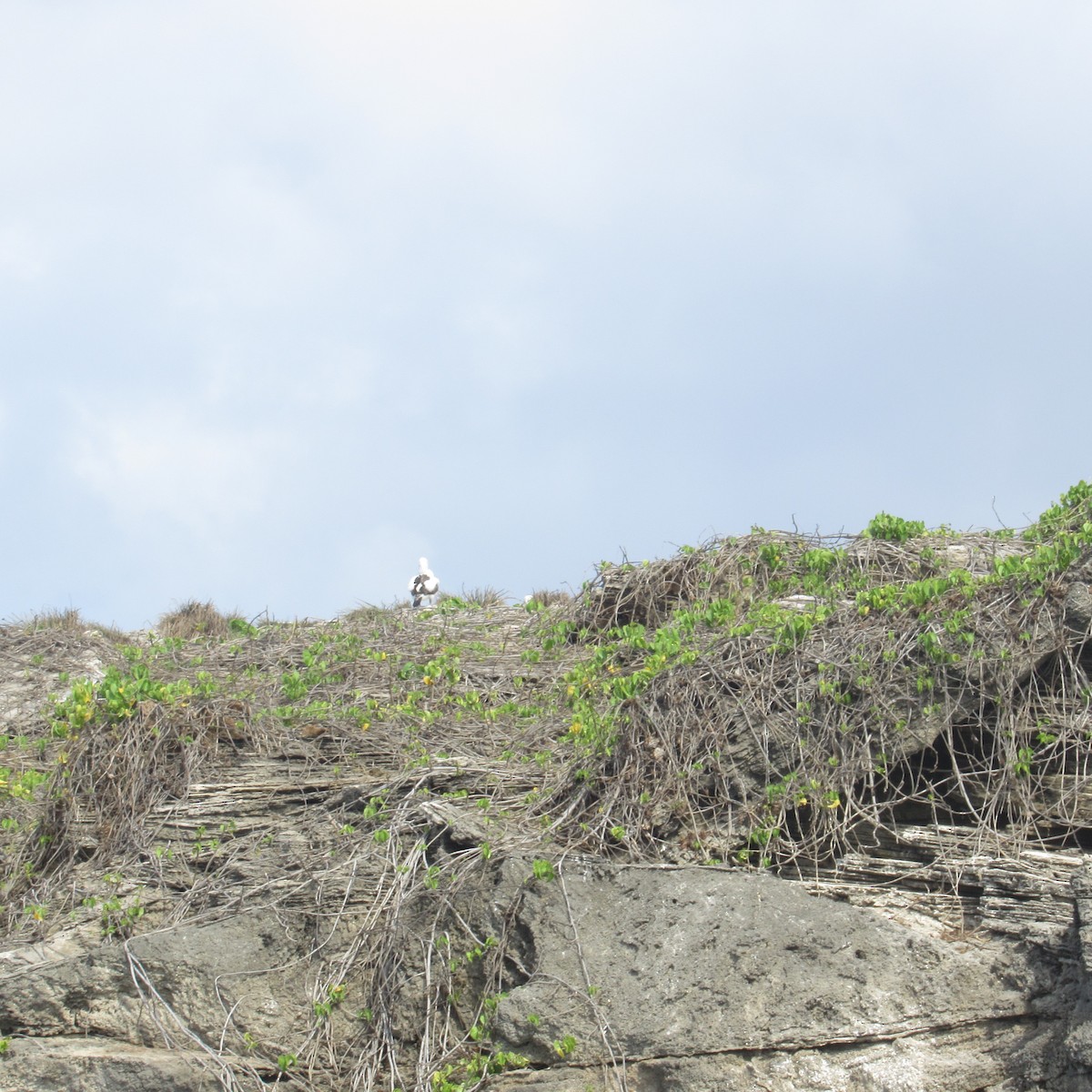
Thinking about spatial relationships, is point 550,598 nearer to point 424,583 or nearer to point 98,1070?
point 424,583

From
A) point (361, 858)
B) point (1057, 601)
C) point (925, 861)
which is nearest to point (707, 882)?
point (925, 861)

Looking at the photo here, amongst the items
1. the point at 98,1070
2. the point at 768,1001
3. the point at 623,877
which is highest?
the point at 623,877

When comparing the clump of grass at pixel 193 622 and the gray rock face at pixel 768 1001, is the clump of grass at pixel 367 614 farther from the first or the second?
the gray rock face at pixel 768 1001

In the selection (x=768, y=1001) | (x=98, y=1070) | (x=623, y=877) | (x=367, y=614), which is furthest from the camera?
(x=367, y=614)

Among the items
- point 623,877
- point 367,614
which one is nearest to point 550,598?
point 367,614

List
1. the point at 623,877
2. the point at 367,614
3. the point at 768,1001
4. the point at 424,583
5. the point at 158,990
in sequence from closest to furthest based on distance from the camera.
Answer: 1. the point at 768,1001
2. the point at 623,877
3. the point at 158,990
4. the point at 367,614
5. the point at 424,583

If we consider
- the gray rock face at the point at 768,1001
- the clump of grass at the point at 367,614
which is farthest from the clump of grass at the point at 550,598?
the gray rock face at the point at 768,1001

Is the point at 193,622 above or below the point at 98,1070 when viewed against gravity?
above

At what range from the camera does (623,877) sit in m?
5.11

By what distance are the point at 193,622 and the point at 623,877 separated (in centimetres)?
944

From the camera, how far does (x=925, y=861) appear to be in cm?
520

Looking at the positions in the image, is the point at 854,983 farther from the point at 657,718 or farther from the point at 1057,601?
the point at 1057,601

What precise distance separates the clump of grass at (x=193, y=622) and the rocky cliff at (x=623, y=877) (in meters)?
5.71

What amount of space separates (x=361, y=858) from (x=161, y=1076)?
4.07ft
